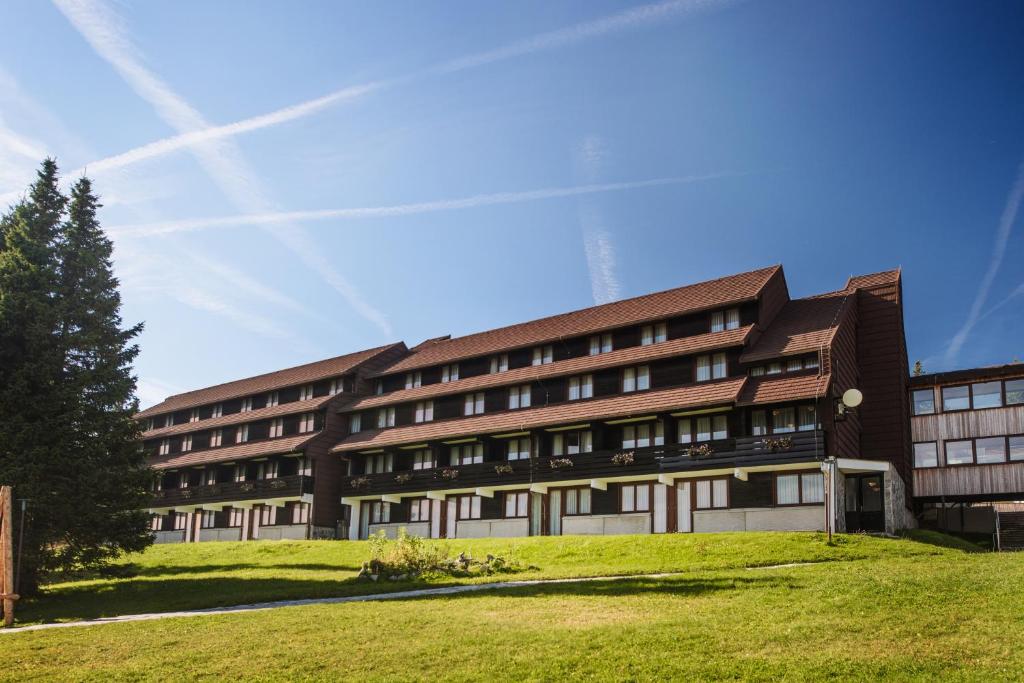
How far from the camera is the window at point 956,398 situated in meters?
43.7

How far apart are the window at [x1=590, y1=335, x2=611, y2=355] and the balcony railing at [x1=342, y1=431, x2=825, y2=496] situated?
6.36 meters

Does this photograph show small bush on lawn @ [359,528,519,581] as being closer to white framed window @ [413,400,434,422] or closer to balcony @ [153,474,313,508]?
white framed window @ [413,400,434,422]

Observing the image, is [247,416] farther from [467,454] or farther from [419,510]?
[467,454]

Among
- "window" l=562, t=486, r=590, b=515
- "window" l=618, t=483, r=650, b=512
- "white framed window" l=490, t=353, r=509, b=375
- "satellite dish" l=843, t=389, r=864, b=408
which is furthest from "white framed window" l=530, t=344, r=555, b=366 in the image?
"satellite dish" l=843, t=389, r=864, b=408

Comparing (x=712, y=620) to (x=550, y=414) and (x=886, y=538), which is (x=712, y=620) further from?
(x=550, y=414)

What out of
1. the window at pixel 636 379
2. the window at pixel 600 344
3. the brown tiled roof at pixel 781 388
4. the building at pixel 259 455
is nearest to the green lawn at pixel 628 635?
the brown tiled roof at pixel 781 388

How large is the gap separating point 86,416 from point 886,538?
29.5 m

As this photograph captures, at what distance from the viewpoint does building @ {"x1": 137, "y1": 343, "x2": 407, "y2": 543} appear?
187 feet

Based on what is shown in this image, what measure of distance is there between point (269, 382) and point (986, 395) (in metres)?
45.5

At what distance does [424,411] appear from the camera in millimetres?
55281

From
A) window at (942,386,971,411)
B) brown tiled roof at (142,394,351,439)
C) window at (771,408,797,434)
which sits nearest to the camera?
window at (771,408,797,434)

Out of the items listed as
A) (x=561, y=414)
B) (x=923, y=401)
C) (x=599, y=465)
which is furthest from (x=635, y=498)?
(x=923, y=401)

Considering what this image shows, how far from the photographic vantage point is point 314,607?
23.6 metres

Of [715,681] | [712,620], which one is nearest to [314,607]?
[712,620]
